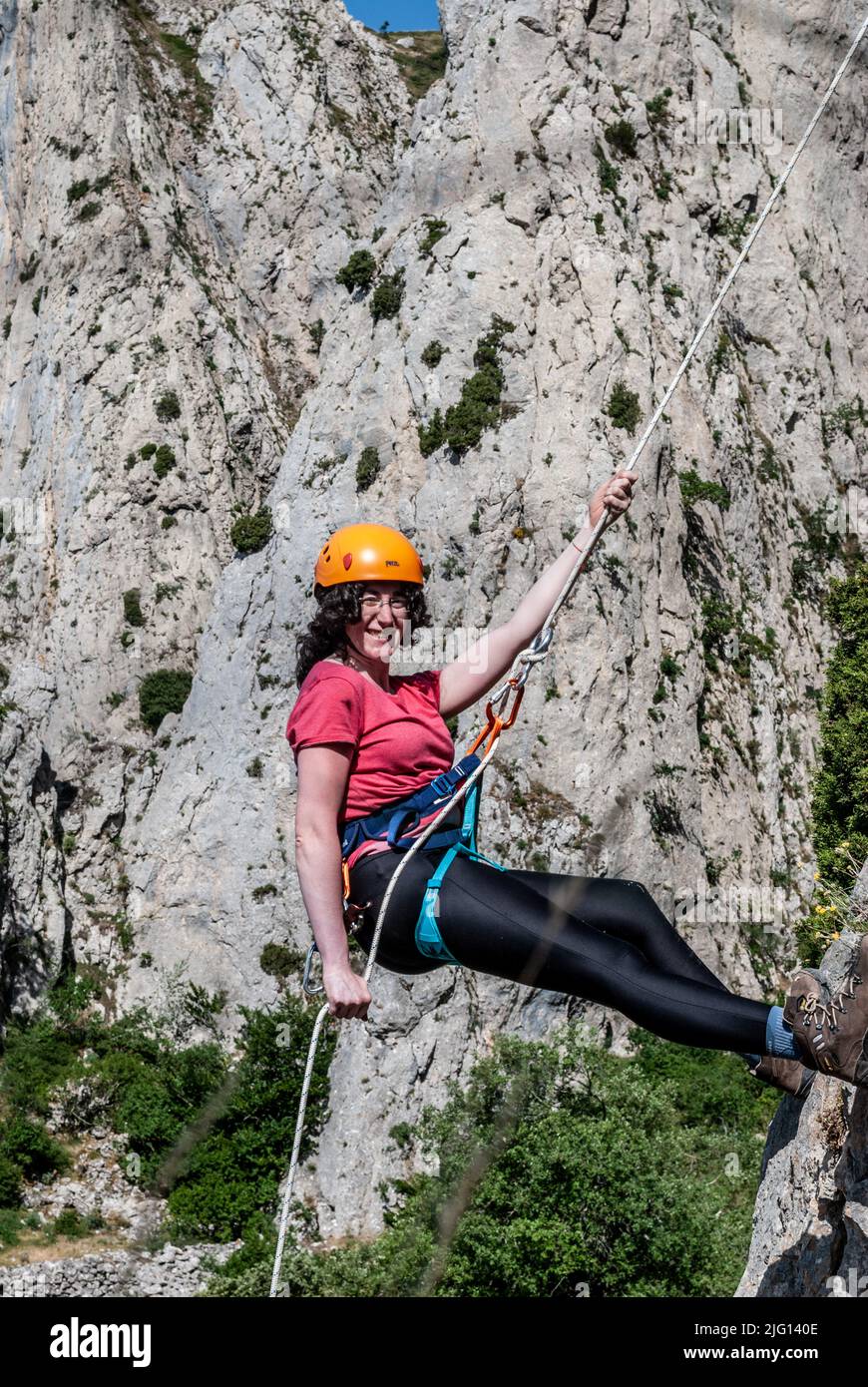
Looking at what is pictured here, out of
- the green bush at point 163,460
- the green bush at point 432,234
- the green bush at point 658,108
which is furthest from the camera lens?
the green bush at point 163,460

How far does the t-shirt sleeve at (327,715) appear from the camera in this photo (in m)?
5.48

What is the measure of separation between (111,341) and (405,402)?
11.1 meters

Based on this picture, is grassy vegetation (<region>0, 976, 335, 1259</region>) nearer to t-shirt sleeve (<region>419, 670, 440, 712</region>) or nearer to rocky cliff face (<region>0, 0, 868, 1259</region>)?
rocky cliff face (<region>0, 0, 868, 1259</region>)

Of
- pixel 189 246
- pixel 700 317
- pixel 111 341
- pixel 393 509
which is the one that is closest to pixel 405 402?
pixel 393 509

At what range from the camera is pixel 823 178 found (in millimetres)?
35344

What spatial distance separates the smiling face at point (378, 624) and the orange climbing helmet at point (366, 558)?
2.9 inches

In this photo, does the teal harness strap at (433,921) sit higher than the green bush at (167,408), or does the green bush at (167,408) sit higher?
the green bush at (167,408)

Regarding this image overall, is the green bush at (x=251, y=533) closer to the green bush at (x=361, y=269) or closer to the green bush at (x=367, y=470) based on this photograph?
the green bush at (x=367, y=470)

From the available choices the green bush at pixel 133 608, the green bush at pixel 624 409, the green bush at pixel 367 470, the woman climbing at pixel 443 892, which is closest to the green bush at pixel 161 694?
the green bush at pixel 133 608

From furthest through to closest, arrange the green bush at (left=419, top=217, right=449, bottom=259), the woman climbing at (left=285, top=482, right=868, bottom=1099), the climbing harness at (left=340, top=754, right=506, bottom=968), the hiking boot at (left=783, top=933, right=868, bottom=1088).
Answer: the green bush at (left=419, top=217, right=449, bottom=259), the climbing harness at (left=340, top=754, right=506, bottom=968), the woman climbing at (left=285, top=482, right=868, bottom=1099), the hiking boot at (left=783, top=933, right=868, bottom=1088)

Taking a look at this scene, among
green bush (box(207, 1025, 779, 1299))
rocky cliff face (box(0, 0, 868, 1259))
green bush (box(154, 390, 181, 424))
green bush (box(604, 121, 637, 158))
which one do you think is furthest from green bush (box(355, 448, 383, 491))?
green bush (box(207, 1025, 779, 1299))

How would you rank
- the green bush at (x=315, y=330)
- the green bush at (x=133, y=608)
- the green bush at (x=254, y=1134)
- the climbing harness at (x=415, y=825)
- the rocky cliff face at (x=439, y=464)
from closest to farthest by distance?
the climbing harness at (x=415, y=825)
the green bush at (x=254, y=1134)
the rocky cliff face at (x=439, y=464)
the green bush at (x=133, y=608)
the green bush at (x=315, y=330)

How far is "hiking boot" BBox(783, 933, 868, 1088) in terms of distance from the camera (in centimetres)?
478
